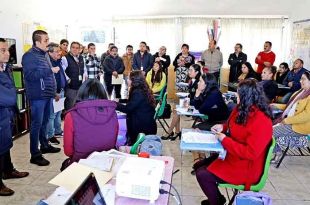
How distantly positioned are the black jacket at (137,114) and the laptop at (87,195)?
2.14 m

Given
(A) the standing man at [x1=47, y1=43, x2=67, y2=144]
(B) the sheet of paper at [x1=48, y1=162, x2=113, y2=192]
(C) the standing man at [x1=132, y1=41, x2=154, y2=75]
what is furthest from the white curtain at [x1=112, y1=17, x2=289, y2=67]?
(B) the sheet of paper at [x1=48, y1=162, x2=113, y2=192]

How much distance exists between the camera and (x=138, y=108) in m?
3.40

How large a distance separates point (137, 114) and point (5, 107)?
4.23ft

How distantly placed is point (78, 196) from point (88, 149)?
48.0 inches

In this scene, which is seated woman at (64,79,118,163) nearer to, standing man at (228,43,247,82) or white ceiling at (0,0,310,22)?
white ceiling at (0,0,310,22)

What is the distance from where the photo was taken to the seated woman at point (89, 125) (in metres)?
2.18

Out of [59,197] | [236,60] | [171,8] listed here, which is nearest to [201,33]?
[171,8]

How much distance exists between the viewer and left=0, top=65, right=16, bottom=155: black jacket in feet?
9.00

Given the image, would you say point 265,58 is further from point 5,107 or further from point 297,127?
point 5,107

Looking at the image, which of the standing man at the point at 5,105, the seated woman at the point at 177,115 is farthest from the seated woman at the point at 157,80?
the standing man at the point at 5,105

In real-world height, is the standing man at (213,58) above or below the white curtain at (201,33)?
below

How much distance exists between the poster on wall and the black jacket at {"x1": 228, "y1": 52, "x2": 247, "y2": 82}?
3.81 feet

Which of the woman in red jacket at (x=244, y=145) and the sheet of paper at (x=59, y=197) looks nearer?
the sheet of paper at (x=59, y=197)

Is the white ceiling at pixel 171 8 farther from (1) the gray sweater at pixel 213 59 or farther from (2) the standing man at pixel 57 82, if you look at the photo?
(2) the standing man at pixel 57 82
